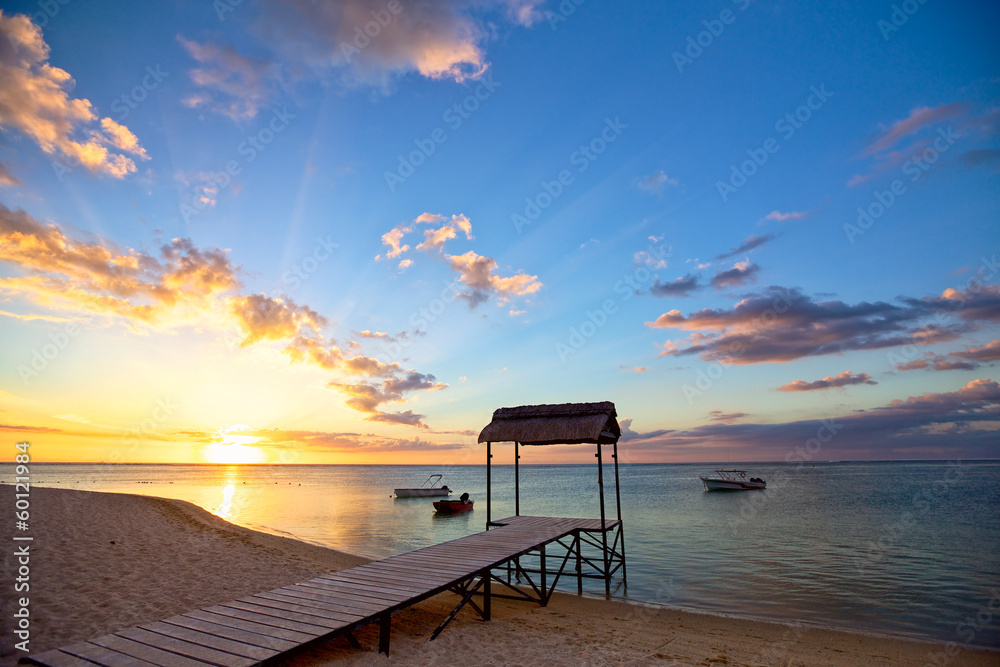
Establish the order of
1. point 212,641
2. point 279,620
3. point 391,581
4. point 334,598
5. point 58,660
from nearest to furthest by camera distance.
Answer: point 58,660 < point 212,641 < point 279,620 < point 334,598 < point 391,581

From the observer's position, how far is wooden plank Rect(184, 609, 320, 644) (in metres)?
5.57

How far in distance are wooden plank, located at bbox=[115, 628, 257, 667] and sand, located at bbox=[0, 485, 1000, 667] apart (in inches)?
58.0

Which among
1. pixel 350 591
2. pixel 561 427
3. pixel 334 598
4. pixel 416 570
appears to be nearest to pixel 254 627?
pixel 334 598

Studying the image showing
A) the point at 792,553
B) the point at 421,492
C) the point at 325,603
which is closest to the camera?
the point at 325,603

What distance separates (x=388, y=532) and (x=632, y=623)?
759 inches

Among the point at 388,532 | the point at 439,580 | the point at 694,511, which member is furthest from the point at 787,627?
the point at 694,511

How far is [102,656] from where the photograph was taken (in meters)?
5.14

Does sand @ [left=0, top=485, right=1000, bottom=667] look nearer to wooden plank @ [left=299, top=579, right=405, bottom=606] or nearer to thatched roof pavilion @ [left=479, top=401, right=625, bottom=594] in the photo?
wooden plank @ [left=299, top=579, right=405, bottom=606]

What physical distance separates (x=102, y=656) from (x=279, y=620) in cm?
172

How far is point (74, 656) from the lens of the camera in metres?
5.16

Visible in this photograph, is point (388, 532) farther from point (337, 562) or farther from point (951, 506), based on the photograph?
point (951, 506)

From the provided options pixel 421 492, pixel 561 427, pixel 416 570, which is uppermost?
pixel 561 427

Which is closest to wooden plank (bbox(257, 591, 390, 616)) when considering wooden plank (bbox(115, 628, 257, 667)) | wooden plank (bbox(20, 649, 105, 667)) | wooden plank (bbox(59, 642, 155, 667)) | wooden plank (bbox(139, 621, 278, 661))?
wooden plank (bbox(139, 621, 278, 661))

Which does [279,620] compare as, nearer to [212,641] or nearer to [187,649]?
[212,641]
